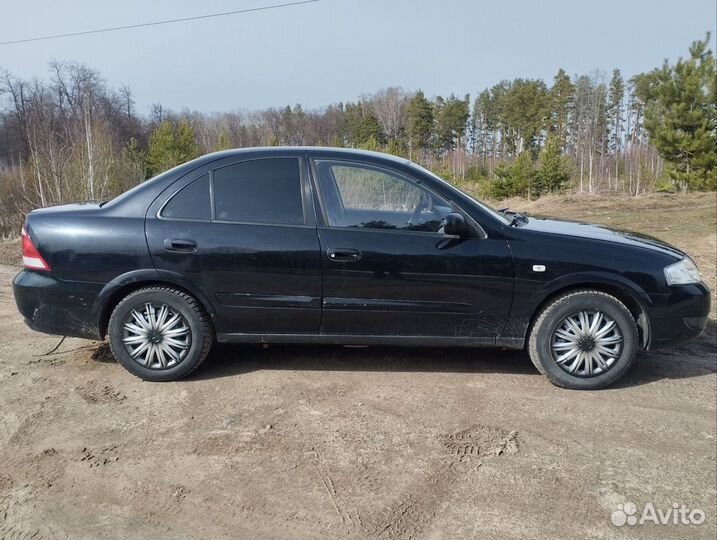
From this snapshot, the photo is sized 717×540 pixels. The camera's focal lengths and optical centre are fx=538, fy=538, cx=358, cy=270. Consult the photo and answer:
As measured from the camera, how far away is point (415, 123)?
46.5 m

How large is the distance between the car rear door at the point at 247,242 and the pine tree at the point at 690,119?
23.5 meters

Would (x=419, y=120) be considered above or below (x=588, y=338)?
above

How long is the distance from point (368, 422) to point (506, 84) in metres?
66.5

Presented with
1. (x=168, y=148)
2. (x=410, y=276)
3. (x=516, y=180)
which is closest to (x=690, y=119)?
(x=516, y=180)

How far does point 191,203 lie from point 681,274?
11.8 feet

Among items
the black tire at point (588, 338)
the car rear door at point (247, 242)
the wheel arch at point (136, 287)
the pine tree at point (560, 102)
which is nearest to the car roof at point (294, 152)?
the car rear door at point (247, 242)

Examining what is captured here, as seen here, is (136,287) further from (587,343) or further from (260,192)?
(587,343)

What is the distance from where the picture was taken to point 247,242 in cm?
380

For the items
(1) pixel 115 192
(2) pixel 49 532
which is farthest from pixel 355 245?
(1) pixel 115 192

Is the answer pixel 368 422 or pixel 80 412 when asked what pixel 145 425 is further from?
pixel 368 422

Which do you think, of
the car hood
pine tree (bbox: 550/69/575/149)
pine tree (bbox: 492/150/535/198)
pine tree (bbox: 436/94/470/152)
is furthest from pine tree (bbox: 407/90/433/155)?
the car hood

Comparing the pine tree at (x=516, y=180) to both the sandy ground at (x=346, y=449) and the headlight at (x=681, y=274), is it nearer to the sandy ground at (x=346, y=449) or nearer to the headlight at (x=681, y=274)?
the headlight at (x=681, y=274)

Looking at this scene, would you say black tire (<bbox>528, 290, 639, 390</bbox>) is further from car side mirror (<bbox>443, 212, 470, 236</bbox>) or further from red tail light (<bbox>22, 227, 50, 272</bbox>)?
red tail light (<bbox>22, 227, 50, 272</bbox>)

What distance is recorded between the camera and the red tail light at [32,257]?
3834mm
